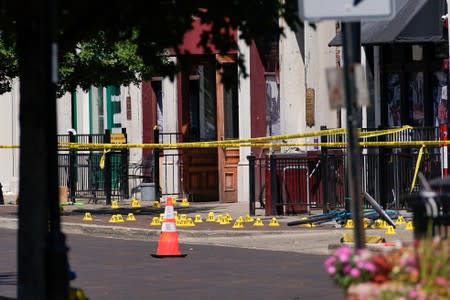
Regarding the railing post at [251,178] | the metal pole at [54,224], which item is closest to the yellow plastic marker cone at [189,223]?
the railing post at [251,178]

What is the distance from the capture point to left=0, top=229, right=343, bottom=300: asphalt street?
13562 millimetres

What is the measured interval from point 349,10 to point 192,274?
6.99 metres

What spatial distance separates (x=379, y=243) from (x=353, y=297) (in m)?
10.4

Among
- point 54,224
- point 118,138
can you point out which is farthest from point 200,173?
point 54,224

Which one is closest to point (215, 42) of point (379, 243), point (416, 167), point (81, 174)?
point (379, 243)

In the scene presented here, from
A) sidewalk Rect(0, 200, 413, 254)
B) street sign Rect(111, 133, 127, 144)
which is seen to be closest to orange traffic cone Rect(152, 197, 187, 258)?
sidewalk Rect(0, 200, 413, 254)

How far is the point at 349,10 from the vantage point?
903 centimetres

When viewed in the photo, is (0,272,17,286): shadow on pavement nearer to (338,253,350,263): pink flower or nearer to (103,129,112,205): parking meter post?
(338,253,350,263): pink flower

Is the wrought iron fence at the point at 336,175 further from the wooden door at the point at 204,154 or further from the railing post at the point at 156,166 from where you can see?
the wooden door at the point at 204,154

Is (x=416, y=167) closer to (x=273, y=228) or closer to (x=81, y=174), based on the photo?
(x=273, y=228)

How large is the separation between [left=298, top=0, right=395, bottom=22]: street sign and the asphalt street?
4350 millimetres

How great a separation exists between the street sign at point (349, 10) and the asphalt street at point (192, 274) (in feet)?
14.3

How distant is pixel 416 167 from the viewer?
2338cm

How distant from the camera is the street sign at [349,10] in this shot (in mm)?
9008
